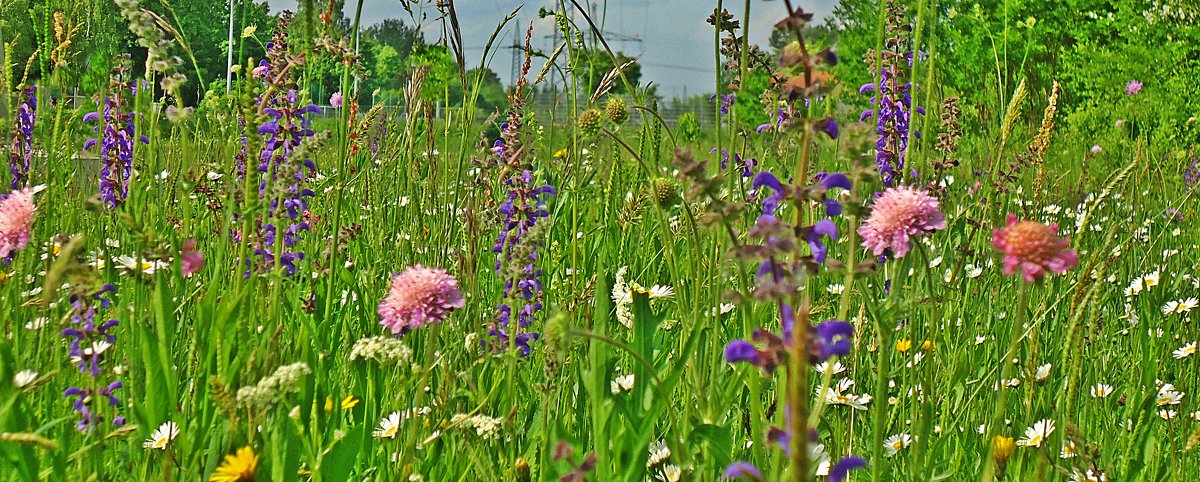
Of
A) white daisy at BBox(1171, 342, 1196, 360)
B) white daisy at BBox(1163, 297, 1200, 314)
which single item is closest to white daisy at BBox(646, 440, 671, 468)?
white daisy at BBox(1171, 342, 1196, 360)

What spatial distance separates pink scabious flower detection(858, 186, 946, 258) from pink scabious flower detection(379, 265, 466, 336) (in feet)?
2.07

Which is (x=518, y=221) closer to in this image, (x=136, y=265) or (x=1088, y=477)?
(x=136, y=265)

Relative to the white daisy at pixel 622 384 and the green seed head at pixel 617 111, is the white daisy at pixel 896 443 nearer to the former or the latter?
the white daisy at pixel 622 384

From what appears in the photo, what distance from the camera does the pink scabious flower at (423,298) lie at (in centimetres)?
122

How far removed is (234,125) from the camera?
133 inches

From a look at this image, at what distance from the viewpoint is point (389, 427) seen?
1535mm

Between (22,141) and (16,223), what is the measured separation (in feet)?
6.56

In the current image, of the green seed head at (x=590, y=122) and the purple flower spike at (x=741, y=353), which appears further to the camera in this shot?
the green seed head at (x=590, y=122)

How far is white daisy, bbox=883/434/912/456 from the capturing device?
162cm

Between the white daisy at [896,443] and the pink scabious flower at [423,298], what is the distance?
833 millimetres

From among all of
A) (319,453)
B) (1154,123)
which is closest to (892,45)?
(319,453)

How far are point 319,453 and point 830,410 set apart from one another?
1110 mm

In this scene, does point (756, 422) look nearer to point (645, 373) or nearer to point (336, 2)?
point (645, 373)

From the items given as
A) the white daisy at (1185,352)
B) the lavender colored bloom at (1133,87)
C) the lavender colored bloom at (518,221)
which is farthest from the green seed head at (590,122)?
the lavender colored bloom at (1133,87)
